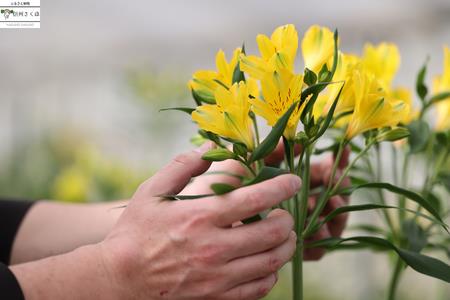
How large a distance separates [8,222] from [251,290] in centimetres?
Result: 64

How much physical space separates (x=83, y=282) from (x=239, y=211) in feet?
0.67

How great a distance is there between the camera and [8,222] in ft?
3.61

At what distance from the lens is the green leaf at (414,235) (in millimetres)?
758

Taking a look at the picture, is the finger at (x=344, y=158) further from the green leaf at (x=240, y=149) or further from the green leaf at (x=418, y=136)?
the green leaf at (x=240, y=149)

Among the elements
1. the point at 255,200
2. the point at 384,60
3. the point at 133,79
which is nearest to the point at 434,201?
the point at 384,60

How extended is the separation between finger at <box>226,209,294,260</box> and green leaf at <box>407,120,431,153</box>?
0.87ft

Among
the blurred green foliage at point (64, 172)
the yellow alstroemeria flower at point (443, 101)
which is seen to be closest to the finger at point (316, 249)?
the yellow alstroemeria flower at point (443, 101)

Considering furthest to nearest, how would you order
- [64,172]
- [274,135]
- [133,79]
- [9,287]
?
[64,172]
[133,79]
[9,287]
[274,135]

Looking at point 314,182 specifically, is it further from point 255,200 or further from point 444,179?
point 255,200

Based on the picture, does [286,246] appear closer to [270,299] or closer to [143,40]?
[270,299]

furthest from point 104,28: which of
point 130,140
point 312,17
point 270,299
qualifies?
point 270,299

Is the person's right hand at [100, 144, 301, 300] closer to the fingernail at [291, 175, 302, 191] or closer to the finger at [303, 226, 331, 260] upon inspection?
the fingernail at [291, 175, 302, 191]

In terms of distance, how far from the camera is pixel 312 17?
8.55 feet

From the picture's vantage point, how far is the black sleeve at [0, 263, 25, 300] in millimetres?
667
